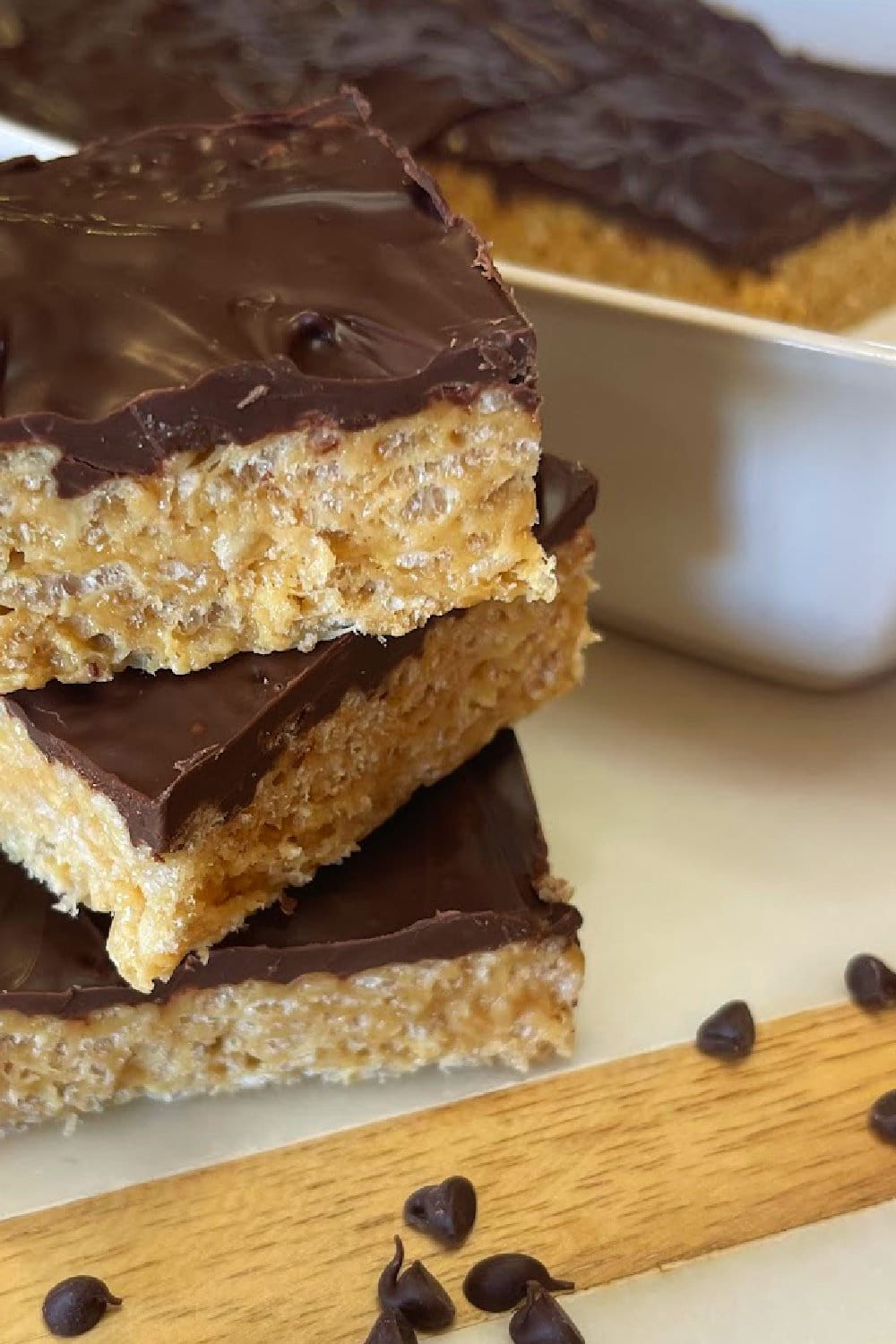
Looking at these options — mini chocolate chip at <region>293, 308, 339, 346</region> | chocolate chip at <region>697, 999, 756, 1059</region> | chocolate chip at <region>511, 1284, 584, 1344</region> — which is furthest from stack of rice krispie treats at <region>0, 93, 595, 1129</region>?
chocolate chip at <region>511, 1284, 584, 1344</region>

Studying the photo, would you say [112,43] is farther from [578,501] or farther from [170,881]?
[170,881]

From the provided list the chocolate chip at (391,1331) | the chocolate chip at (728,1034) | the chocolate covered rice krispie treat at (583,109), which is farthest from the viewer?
the chocolate covered rice krispie treat at (583,109)

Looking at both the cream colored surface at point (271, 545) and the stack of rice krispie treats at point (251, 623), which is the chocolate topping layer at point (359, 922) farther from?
the cream colored surface at point (271, 545)

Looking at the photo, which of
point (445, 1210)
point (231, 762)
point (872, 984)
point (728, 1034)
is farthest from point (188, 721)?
point (872, 984)

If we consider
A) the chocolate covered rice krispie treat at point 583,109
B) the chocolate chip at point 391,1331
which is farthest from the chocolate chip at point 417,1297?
the chocolate covered rice krispie treat at point 583,109

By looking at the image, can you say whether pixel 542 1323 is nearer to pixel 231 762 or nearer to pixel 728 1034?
pixel 728 1034
